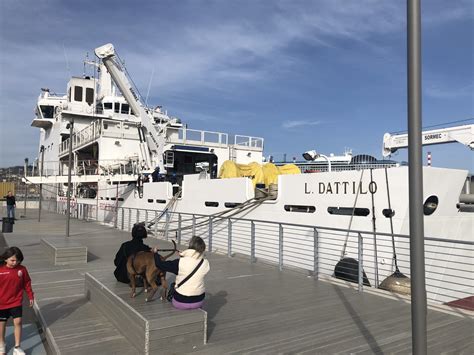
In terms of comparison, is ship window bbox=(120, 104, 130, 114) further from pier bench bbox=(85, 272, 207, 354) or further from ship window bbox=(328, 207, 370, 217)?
pier bench bbox=(85, 272, 207, 354)

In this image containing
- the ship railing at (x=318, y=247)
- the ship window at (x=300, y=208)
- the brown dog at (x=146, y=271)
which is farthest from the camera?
the ship window at (x=300, y=208)

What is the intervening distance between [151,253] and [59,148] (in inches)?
1117

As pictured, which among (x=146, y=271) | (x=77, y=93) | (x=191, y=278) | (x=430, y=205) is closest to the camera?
(x=191, y=278)

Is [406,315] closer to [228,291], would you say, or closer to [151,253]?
[228,291]

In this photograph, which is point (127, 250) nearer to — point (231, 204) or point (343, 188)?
point (343, 188)

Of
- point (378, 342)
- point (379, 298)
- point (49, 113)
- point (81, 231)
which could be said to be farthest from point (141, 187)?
point (49, 113)

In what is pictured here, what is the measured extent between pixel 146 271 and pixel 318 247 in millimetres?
3751

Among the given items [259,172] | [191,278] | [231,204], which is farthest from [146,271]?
[259,172]

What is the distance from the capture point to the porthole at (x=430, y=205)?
8805 mm

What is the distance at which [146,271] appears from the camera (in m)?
4.39

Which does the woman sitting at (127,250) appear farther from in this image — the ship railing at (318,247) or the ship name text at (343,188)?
the ship name text at (343,188)

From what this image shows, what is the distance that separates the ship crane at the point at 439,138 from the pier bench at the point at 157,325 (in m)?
9.75

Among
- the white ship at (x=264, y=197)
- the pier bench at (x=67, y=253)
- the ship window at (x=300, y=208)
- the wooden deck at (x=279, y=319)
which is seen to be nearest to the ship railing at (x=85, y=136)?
the white ship at (x=264, y=197)

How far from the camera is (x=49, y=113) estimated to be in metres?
34.3
